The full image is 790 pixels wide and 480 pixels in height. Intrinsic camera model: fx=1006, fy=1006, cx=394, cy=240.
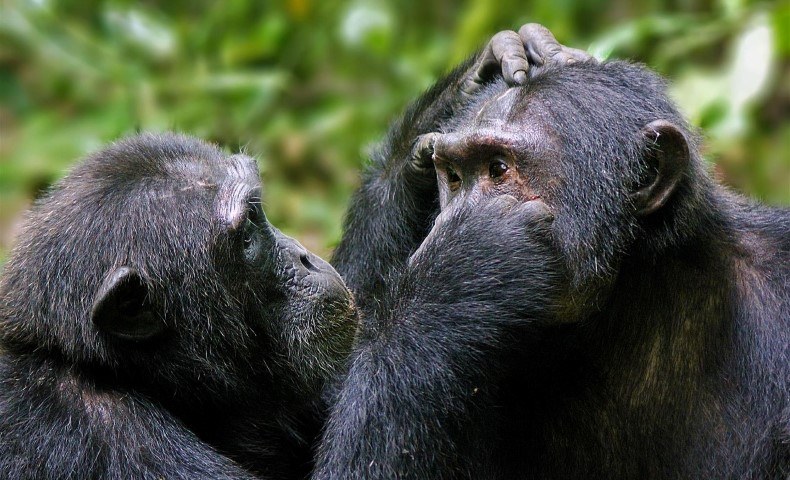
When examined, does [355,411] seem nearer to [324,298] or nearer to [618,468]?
[324,298]

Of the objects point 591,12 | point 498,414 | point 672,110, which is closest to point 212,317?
point 498,414

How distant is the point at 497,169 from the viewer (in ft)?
12.6

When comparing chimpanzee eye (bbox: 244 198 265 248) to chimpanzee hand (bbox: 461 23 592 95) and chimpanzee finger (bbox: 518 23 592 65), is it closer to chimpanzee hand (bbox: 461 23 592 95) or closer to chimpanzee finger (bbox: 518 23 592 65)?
chimpanzee hand (bbox: 461 23 592 95)

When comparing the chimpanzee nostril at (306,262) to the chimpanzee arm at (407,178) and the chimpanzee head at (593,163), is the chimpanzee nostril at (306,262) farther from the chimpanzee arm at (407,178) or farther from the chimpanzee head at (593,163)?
the chimpanzee head at (593,163)

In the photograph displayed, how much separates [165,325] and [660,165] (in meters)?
2.03

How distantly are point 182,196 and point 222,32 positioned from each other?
6.84 m

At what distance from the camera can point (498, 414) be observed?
398 cm

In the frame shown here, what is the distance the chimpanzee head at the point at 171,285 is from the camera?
3.97 meters

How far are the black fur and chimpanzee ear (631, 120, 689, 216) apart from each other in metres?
1.41

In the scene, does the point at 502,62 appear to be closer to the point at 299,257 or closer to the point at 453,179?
the point at 453,179

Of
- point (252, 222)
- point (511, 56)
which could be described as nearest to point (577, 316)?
point (511, 56)

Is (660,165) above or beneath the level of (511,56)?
beneath

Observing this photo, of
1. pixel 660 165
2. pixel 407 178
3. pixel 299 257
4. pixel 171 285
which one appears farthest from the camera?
pixel 407 178

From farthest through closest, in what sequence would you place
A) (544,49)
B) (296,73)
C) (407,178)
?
(296,73)
(407,178)
(544,49)
